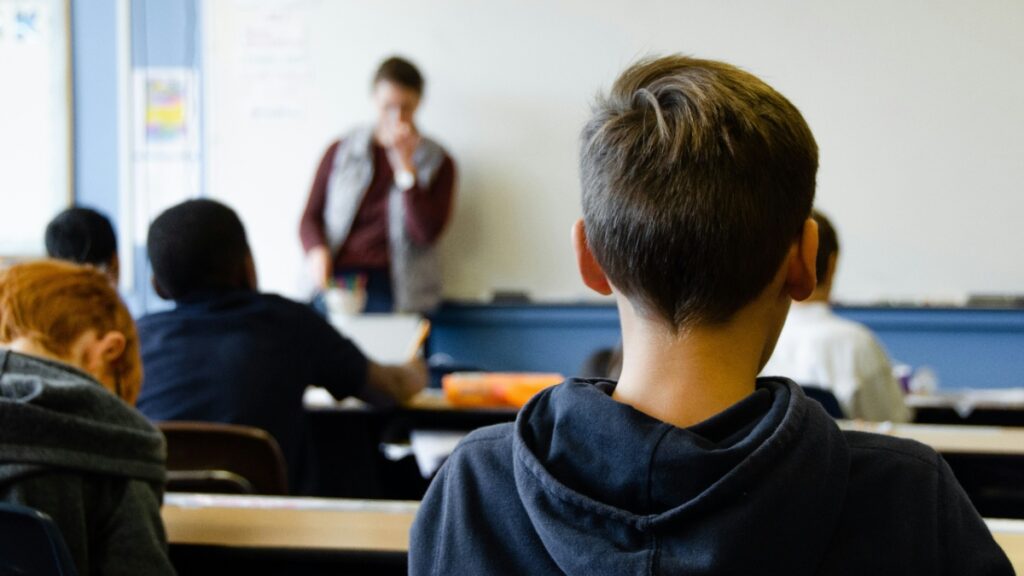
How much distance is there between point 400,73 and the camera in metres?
4.55

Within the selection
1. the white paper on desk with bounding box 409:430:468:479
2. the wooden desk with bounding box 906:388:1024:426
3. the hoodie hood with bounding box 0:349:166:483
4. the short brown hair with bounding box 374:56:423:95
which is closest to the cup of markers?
the short brown hair with bounding box 374:56:423:95

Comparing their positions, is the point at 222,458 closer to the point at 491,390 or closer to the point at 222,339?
the point at 222,339

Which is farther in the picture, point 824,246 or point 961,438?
point 824,246

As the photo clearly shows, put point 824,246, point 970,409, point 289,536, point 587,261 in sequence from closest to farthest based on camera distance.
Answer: point 587,261, point 289,536, point 824,246, point 970,409

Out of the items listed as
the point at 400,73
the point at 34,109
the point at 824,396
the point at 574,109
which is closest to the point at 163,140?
the point at 34,109

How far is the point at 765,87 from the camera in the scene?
834 mm

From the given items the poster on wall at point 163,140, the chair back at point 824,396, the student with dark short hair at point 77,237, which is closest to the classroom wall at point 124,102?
the poster on wall at point 163,140

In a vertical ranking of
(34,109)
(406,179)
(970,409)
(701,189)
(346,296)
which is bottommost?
(346,296)

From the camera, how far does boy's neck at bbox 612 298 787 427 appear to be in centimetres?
84

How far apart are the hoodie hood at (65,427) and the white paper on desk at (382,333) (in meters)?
2.95

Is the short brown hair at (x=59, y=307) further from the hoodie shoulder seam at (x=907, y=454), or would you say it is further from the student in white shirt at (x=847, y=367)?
the student in white shirt at (x=847, y=367)

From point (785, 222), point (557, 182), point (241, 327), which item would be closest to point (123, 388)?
point (241, 327)

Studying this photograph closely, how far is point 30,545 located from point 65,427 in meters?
0.17

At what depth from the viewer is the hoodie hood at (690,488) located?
76 cm
